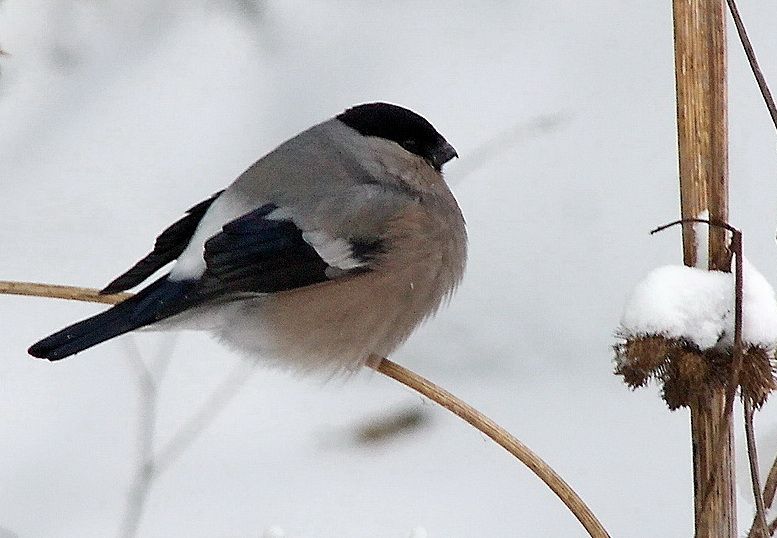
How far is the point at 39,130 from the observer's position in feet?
7.27

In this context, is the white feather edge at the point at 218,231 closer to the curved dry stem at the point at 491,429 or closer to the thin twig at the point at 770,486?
the curved dry stem at the point at 491,429

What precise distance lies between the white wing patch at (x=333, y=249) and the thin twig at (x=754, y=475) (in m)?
0.58

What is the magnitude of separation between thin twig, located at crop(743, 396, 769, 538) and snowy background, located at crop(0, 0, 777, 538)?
2.32 ft

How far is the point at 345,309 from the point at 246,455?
0.62 meters

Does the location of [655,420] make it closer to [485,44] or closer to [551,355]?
[551,355]

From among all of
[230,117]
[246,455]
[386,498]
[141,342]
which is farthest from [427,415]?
[230,117]

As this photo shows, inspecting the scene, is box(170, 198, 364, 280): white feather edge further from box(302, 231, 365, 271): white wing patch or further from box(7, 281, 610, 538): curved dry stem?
box(7, 281, 610, 538): curved dry stem

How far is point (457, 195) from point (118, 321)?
1106 mm

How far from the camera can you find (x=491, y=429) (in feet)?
3.19

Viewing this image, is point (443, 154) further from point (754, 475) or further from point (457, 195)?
point (754, 475)

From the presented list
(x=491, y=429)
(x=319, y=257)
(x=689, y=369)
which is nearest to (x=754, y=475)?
(x=689, y=369)

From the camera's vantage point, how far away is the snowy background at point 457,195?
69.4 inches

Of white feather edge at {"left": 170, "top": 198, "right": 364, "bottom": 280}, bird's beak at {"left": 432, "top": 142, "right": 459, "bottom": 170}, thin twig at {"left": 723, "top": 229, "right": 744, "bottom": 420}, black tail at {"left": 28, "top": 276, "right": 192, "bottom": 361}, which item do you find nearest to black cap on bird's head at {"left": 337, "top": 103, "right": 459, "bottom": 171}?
bird's beak at {"left": 432, "top": 142, "right": 459, "bottom": 170}

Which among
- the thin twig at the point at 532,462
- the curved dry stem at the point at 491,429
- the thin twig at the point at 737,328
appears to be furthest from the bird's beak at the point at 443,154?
the thin twig at the point at 737,328
